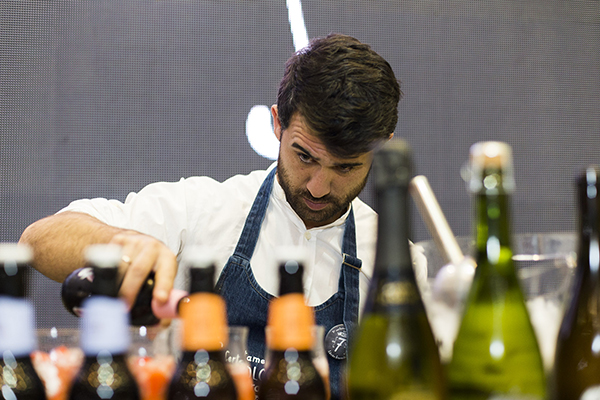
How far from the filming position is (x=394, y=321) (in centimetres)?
46

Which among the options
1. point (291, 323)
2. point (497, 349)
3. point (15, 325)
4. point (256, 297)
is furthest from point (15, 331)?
point (256, 297)

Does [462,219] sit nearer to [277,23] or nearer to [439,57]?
[439,57]

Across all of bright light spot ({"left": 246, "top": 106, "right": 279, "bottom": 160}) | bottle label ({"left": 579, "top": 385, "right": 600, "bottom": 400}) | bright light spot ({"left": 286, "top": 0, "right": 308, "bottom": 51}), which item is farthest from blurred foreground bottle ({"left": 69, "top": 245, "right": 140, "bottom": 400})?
bright light spot ({"left": 286, "top": 0, "right": 308, "bottom": 51})

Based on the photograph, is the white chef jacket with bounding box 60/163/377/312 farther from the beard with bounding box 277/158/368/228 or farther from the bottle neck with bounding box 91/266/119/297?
the bottle neck with bounding box 91/266/119/297

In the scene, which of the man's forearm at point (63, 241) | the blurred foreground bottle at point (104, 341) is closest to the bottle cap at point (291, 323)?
the blurred foreground bottle at point (104, 341)

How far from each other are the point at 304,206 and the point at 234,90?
4.24ft

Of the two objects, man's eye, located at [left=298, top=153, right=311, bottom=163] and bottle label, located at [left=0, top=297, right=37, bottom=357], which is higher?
man's eye, located at [left=298, top=153, right=311, bottom=163]

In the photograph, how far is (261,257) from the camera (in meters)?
1.56

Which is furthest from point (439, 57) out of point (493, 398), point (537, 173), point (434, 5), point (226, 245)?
point (493, 398)

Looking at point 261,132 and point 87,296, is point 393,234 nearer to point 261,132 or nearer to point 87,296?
point 87,296

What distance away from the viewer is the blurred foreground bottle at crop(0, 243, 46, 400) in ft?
1.43

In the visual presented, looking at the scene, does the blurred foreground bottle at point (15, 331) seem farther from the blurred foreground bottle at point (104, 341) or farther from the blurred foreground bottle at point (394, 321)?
the blurred foreground bottle at point (394, 321)

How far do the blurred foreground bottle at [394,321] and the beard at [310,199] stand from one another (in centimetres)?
101

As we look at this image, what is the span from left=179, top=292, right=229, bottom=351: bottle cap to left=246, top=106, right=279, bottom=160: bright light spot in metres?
2.19
